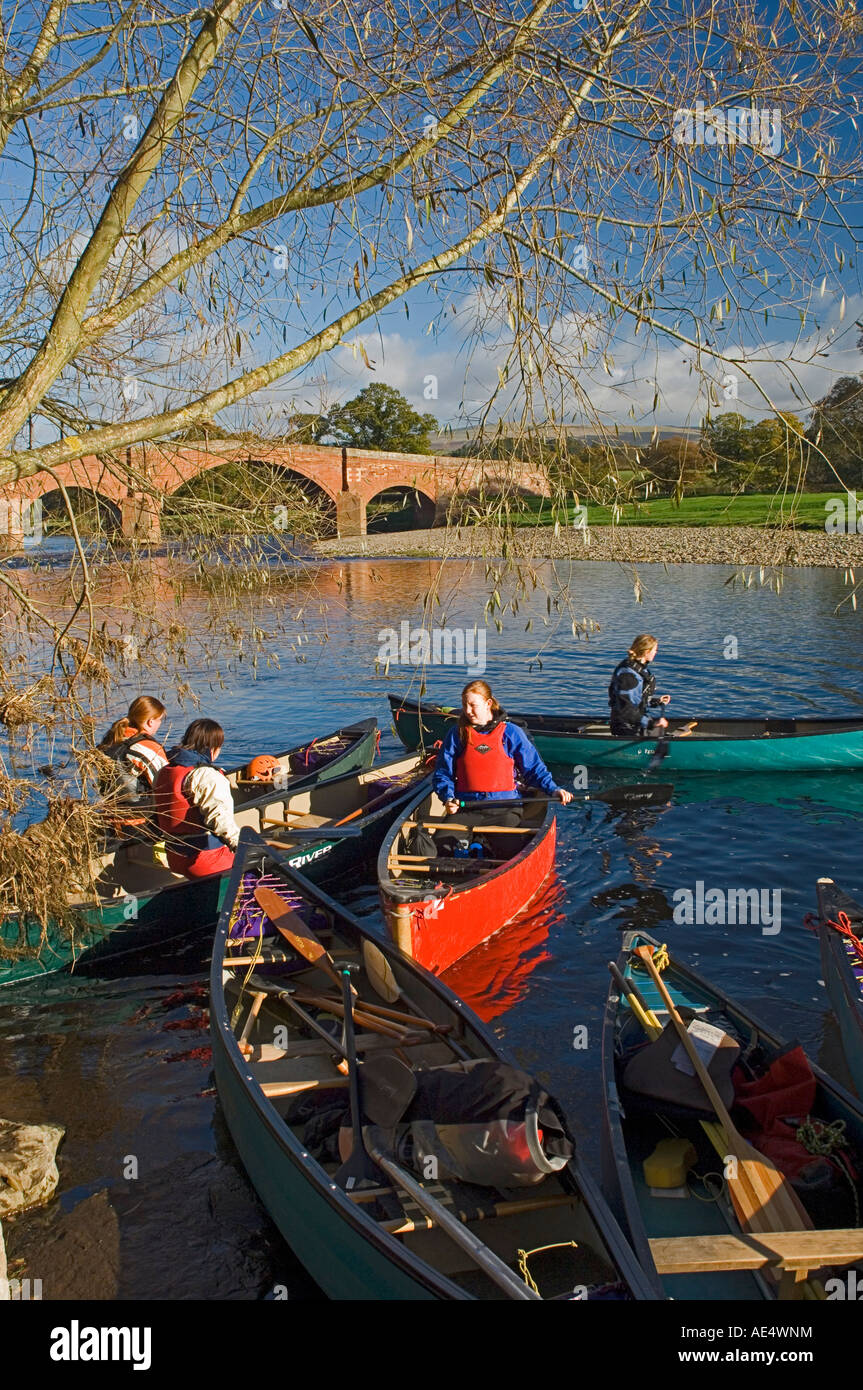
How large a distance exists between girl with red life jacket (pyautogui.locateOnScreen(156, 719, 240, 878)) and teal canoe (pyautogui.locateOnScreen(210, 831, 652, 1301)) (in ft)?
3.15

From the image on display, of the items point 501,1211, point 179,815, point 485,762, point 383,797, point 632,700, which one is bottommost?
point 501,1211

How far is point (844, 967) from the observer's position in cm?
673

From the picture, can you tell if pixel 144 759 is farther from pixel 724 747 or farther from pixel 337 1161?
pixel 724 747

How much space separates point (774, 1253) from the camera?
4.15 m

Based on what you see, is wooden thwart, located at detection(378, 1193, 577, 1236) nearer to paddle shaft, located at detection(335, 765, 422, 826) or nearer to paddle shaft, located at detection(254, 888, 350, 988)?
paddle shaft, located at detection(254, 888, 350, 988)

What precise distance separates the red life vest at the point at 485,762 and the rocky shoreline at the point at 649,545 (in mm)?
2065

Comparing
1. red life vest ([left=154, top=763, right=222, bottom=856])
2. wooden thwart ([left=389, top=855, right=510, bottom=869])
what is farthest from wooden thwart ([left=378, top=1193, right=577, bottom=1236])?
red life vest ([left=154, top=763, right=222, bottom=856])

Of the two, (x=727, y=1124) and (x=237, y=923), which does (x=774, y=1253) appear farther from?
(x=237, y=923)

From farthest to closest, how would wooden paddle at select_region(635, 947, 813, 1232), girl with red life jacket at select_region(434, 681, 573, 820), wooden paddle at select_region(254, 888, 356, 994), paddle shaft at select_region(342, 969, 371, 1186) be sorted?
girl with red life jacket at select_region(434, 681, 573, 820)
wooden paddle at select_region(254, 888, 356, 994)
paddle shaft at select_region(342, 969, 371, 1186)
wooden paddle at select_region(635, 947, 813, 1232)

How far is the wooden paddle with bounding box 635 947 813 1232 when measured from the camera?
441cm

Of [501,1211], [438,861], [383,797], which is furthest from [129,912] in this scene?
[501,1211]

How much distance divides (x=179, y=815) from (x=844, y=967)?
5611 millimetres

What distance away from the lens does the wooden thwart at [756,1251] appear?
4.11 metres
